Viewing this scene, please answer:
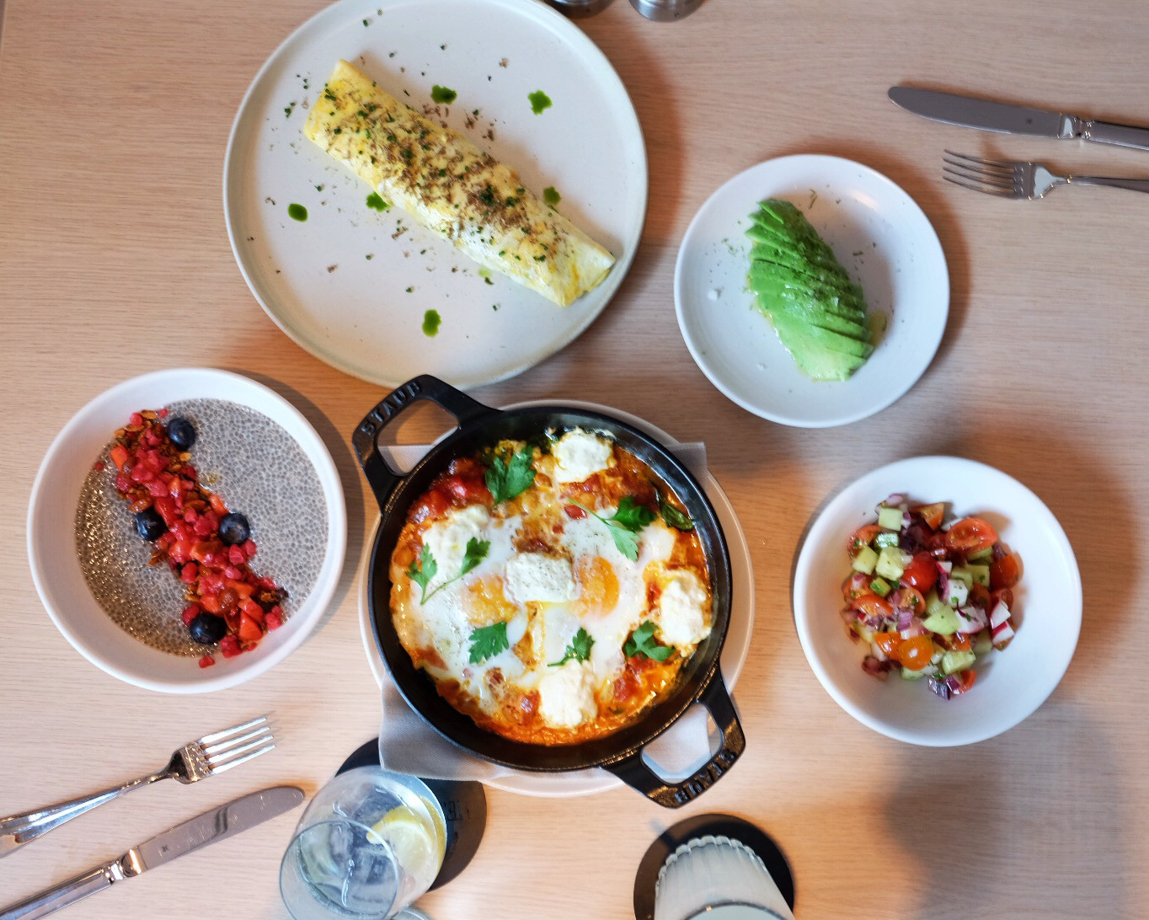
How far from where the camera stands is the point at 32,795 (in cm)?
246

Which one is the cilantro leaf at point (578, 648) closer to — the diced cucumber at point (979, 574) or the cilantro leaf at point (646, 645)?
the cilantro leaf at point (646, 645)

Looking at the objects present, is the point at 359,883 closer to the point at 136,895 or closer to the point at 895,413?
the point at 136,895

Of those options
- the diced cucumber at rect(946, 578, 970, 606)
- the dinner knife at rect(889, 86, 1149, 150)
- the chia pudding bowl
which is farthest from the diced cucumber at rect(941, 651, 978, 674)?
the chia pudding bowl

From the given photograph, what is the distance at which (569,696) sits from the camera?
217cm

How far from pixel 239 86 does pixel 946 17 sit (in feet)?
8.04

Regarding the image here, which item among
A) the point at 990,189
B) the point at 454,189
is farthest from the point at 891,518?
the point at 454,189

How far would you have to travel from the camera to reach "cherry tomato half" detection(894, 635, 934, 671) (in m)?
2.27

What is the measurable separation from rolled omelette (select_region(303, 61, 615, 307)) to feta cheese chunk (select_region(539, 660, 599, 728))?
1154 mm

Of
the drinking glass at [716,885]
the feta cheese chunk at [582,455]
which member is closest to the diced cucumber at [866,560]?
the feta cheese chunk at [582,455]

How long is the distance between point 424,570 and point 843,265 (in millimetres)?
1672

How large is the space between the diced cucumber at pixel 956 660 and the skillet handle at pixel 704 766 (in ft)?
2.35

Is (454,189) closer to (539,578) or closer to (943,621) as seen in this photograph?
(539,578)

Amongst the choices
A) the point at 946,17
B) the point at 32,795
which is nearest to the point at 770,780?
the point at 32,795

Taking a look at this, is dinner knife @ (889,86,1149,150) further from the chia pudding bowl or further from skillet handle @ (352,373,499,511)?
the chia pudding bowl
